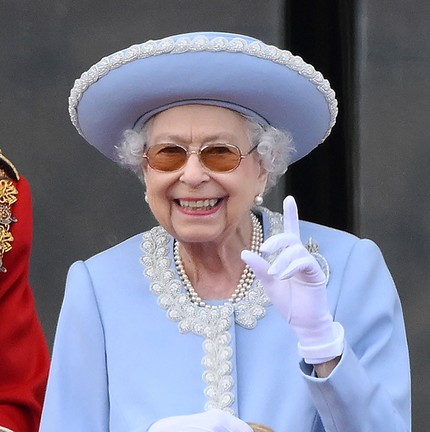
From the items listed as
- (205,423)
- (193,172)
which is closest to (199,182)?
(193,172)

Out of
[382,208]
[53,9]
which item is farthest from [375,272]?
[53,9]

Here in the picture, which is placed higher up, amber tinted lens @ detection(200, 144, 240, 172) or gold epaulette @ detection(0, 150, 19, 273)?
gold epaulette @ detection(0, 150, 19, 273)

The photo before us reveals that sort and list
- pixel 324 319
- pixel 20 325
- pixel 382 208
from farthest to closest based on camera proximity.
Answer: pixel 382 208
pixel 20 325
pixel 324 319

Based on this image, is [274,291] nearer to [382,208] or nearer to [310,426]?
[310,426]

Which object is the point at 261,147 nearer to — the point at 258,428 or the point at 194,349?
the point at 194,349

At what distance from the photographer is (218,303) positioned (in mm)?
4004

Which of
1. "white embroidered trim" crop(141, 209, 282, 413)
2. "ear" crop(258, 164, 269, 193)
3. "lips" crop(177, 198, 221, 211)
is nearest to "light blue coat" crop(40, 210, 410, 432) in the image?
"white embroidered trim" crop(141, 209, 282, 413)

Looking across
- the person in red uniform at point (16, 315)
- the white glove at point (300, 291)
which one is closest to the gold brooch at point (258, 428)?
the white glove at point (300, 291)

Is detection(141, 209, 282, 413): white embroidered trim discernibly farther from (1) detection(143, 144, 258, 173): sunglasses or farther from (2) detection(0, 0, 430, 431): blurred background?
(2) detection(0, 0, 430, 431): blurred background

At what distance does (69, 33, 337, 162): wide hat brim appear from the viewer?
3822 millimetres

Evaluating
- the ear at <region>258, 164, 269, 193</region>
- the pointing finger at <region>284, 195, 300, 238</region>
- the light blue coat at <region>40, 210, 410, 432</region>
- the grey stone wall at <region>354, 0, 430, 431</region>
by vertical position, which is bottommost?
the light blue coat at <region>40, 210, 410, 432</region>

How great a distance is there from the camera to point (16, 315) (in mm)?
4465

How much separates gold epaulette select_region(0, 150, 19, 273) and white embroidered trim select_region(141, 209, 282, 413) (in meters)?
0.47

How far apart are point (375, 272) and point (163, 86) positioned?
2.00 feet
